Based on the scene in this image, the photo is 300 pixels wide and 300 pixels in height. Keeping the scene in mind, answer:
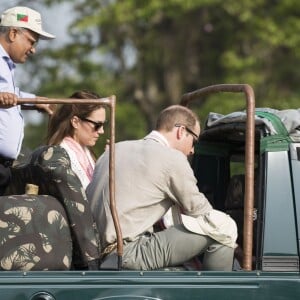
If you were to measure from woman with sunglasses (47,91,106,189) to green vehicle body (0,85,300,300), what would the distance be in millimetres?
1078

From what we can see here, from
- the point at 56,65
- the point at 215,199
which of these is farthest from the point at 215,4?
the point at 215,199

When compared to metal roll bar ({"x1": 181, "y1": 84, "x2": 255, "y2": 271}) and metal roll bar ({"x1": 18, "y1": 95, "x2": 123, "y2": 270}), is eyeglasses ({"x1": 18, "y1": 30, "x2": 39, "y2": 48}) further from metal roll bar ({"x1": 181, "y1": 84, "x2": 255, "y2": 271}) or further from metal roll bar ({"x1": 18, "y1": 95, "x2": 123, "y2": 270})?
metal roll bar ({"x1": 181, "y1": 84, "x2": 255, "y2": 271})

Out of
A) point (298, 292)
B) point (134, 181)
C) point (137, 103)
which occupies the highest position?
point (137, 103)

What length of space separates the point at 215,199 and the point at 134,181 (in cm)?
120

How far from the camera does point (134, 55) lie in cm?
2530

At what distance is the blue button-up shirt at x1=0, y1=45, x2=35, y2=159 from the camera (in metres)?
6.64

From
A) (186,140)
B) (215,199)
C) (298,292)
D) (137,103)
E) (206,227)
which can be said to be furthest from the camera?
(137,103)

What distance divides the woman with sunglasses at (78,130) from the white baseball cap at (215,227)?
3.17ft

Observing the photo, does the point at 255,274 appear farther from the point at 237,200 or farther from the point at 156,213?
the point at 237,200

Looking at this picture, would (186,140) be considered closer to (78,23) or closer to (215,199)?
(215,199)

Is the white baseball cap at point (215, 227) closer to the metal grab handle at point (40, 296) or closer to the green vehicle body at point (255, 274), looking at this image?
the green vehicle body at point (255, 274)

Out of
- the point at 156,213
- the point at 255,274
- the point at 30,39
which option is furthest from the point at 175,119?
the point at 255,274

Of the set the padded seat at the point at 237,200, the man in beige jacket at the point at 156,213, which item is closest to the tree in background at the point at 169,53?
the padded seat at the point at 237,200

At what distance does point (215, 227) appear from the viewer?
6.43 metres
